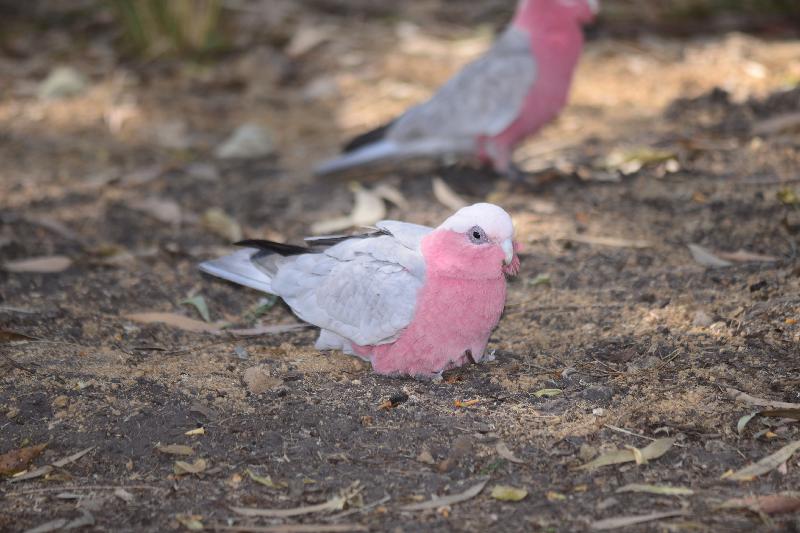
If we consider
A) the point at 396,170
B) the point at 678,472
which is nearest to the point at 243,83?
the point at 396,170

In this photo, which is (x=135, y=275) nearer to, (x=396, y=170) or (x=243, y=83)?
(x=396, y=170)

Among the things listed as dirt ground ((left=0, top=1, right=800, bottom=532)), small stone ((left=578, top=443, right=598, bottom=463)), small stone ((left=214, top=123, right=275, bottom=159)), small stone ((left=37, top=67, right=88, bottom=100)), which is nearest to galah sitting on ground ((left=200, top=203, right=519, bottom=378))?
dirt ground ((left=0, top=1, right=800, bottom=532))

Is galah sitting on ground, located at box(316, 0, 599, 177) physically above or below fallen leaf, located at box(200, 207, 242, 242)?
above

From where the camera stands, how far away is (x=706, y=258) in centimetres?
375

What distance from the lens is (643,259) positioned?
384 cm

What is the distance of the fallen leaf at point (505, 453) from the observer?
102 inches

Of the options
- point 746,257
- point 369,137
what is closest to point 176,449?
point 746,257

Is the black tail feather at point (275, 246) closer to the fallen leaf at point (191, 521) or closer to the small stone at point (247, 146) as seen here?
the fallen leaf at point (191, 521)

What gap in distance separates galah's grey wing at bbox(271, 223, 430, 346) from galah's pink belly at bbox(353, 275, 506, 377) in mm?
42

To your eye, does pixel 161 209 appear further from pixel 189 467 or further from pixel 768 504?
pixel 768 504

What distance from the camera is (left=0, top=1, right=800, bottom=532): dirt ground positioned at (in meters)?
2.50

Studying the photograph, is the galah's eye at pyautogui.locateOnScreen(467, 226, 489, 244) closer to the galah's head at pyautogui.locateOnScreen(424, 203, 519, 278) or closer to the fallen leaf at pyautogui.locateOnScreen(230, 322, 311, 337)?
the galah's head at pyautogui.locateOnScreen(424, 203, 519, 278)

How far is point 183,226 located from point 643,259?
86.4 inches

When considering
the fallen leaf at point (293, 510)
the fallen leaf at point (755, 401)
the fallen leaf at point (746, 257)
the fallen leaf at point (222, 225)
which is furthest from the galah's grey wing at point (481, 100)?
the fallen leaf at point (293, 510)
